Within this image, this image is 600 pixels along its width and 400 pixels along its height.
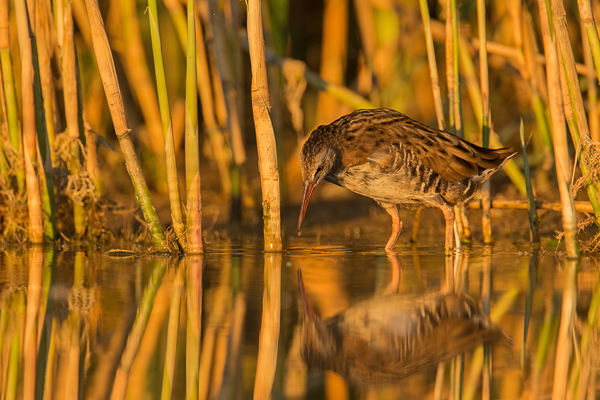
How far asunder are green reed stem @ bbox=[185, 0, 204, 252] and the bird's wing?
1192 millimetres

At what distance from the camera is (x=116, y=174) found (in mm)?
9273

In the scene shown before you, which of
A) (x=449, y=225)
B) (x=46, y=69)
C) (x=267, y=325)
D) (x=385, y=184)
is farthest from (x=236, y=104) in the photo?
(x=267, y=325)

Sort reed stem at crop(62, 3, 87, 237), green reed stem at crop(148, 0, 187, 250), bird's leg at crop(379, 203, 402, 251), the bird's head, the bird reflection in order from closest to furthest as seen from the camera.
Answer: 1. the bird reflection
2. green reed stem at crop(148, 0, 187, 250)
3. the bird's head
4. reed stem at crop(62, 3, 87, 237)
5. bird's leg at crop(379, 203, 402, 251)

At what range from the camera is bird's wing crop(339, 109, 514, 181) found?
5.82 meters

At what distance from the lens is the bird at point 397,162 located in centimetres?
574

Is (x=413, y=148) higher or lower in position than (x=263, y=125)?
lower

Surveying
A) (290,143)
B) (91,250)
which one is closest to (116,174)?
(290,143)

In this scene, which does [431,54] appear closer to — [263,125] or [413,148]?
[413,148]

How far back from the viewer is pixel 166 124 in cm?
530

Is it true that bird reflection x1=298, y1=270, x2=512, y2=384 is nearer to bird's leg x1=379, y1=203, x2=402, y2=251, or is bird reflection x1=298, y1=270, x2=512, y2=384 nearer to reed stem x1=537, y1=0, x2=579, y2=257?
reed stem x1=537, y1=0, x2=579, y2=257

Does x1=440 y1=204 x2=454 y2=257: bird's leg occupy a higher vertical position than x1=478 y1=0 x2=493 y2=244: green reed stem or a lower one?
lower

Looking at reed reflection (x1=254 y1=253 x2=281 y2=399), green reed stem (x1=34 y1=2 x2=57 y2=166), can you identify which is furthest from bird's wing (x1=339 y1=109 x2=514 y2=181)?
green reed stem (x1=34 y1=2 x2=57 y2=166)

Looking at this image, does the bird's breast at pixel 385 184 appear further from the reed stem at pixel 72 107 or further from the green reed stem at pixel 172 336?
the reed stem at pixel 72 107

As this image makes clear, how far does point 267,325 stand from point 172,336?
0.45 metres
